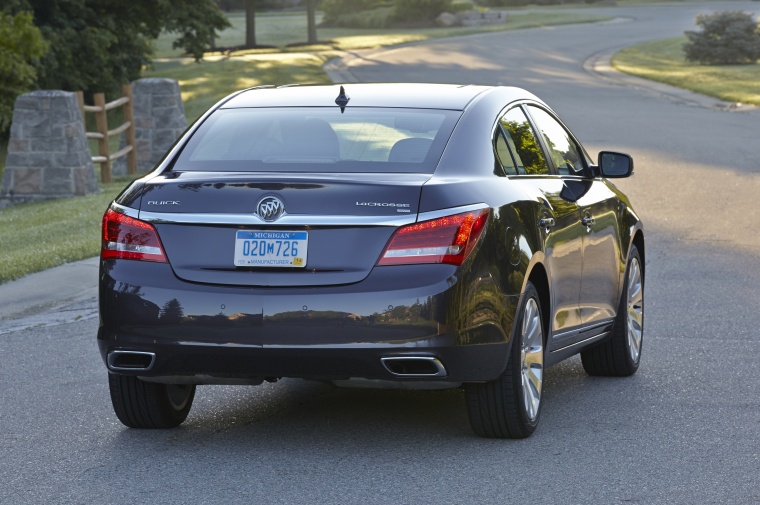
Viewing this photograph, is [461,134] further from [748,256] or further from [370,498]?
[748,256]

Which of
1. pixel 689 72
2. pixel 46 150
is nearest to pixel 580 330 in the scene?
pixel 46 150

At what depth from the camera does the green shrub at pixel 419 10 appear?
244 feet

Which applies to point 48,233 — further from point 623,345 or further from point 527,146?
point 527,146

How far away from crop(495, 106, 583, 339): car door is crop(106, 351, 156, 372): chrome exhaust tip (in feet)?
5.89

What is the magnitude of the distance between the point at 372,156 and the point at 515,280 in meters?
0.82

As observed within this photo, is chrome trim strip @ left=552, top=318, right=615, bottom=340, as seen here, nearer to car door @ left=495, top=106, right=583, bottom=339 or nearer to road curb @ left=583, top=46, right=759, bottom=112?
car door @ left=495, top=106, right=583, bottom=339

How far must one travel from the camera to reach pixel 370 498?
5504 millimetres

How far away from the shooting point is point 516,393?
627 centimetres

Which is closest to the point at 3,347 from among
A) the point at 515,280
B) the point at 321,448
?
the point at 321,448

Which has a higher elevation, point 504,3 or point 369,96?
point 369,96

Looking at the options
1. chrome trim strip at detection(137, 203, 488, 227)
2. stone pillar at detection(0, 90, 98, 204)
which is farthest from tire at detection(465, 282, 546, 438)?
stone pillar at detection(0, 90, 98, 204)

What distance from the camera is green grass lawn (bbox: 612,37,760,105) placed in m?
34.4

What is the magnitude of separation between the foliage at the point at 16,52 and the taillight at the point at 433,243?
2242 cm

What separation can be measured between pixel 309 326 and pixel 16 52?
23.4 m
